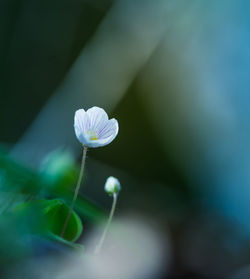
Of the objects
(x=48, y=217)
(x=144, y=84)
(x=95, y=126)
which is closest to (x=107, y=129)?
(x=95, y=126)

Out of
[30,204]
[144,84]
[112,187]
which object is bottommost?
[30,204]

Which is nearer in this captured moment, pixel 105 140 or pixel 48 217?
pixel 48 217

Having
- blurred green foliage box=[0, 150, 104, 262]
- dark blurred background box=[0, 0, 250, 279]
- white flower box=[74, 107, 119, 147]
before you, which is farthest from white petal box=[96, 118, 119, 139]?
dark blurred background box=[0, 0, 250, 279]

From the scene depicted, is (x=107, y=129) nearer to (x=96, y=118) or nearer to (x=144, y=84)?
(x=96, y=118)

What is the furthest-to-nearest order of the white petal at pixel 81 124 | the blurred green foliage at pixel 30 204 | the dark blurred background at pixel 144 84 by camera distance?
the dark blurred background at pixel 144 84 → the white petal at pixel 81 124 → the blurred green foliage at pixel 30 204

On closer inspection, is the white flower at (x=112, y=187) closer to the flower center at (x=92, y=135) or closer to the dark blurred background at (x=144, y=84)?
the flower center at (x=92, y=135)

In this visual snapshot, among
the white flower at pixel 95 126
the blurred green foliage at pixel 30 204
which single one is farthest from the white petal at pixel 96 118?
the blurred green foliage at pixel 30 204
